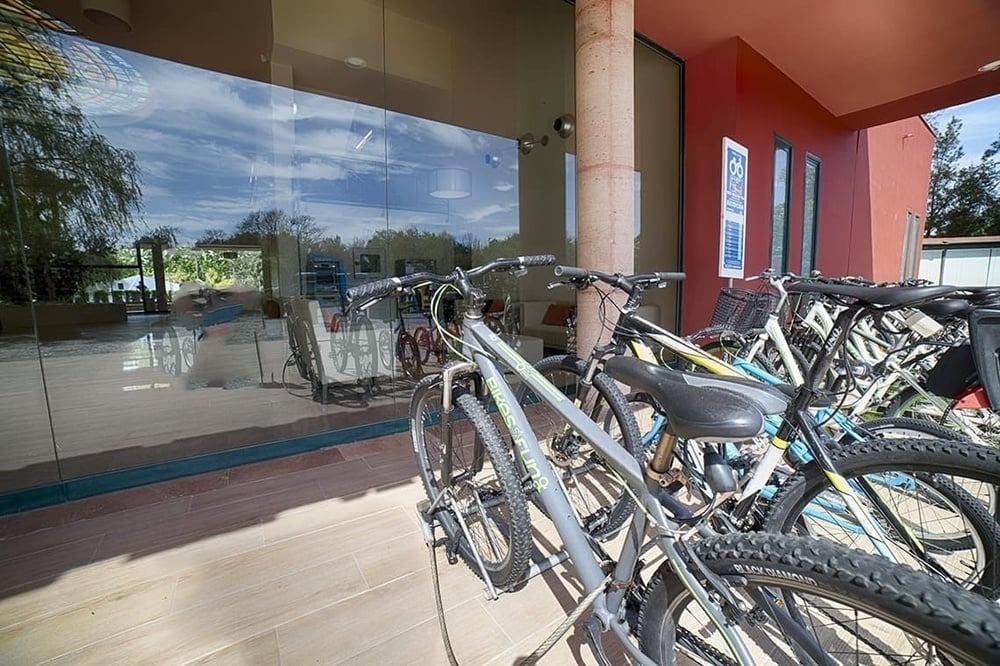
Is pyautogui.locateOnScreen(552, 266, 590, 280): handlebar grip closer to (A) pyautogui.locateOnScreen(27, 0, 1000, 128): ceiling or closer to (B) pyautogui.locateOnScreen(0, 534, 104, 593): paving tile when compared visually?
Answer: (B) pyautogui.locateOnScreen(0, 534, 104, 593): paving tile

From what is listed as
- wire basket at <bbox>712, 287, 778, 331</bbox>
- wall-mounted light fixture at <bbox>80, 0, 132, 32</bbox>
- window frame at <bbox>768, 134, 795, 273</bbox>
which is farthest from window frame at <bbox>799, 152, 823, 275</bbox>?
wall-mounted light fixture at <bbox>80, 0, 132, 32</bbox>

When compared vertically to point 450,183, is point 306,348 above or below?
below

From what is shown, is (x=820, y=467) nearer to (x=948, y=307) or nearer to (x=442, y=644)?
(x=948, y=307)

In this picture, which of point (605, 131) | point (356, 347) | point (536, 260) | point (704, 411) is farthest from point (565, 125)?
point (704, 411)

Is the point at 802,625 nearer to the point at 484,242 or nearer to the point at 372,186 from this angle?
the point at 372,186

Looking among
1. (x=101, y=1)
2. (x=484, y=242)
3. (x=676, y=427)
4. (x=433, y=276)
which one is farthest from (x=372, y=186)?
(x=676, y=427)

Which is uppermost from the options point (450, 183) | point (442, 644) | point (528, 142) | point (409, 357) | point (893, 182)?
point (893, 182)

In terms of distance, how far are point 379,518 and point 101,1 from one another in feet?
11.9

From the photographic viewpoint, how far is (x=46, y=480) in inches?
90.4

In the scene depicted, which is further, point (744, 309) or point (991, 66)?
point (991, 66)

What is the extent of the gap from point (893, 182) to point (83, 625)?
12.9 m

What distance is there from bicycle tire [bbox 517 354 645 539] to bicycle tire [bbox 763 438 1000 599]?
18.5 inches

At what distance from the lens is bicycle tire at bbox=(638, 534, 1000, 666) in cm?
53

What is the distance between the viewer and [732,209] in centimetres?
364
